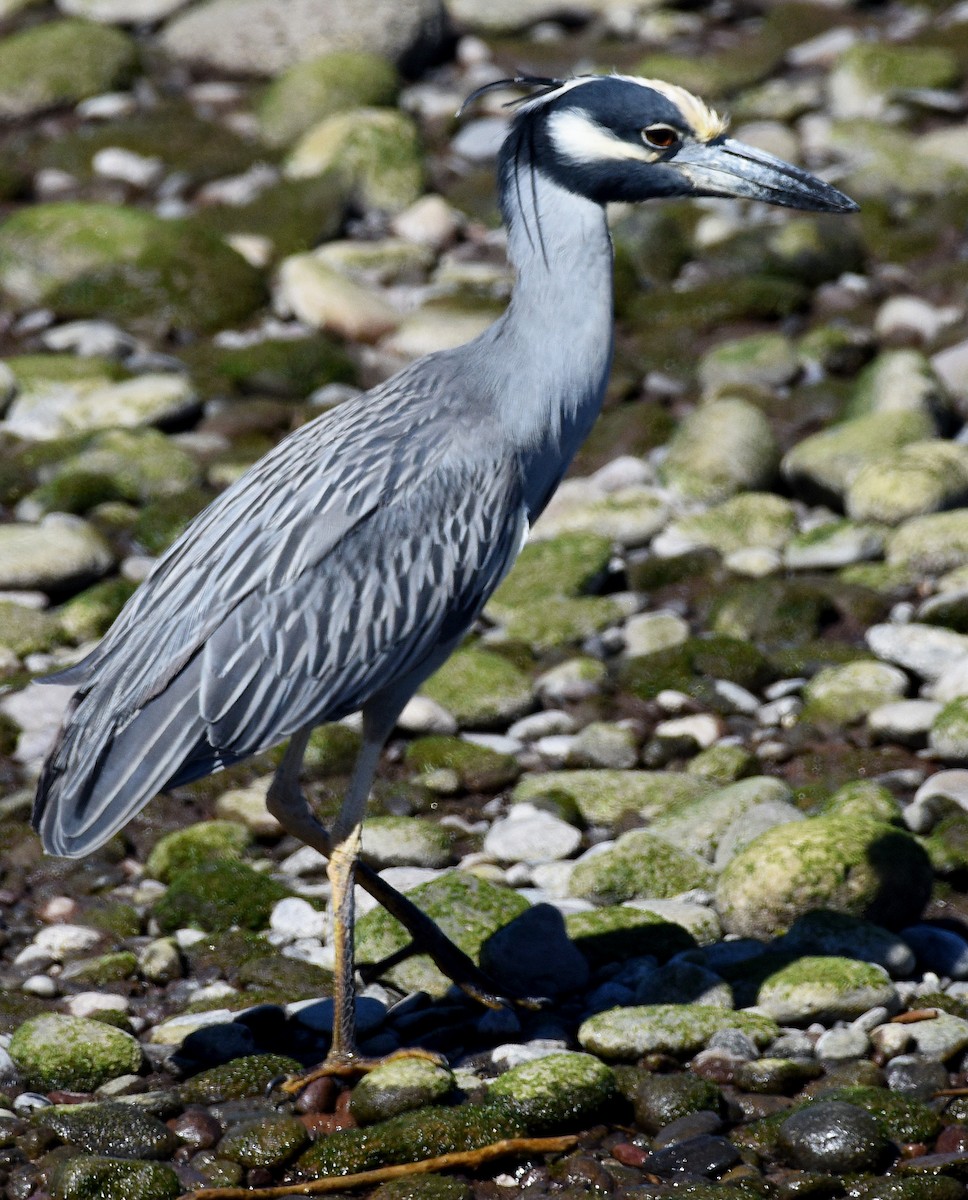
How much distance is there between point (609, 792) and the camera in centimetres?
735

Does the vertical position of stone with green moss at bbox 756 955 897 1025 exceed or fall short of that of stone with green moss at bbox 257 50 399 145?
it exceeds it

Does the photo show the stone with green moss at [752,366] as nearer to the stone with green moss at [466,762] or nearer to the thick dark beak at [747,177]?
the stone with green moss at [466,762]

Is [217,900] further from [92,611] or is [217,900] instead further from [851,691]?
[851,691]

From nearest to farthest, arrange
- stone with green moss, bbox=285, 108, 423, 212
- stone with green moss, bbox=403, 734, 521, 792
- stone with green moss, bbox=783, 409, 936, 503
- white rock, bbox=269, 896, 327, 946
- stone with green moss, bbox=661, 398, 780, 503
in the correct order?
white rock, bbox=269, 896, 327, 946 < stone with green moss, bbox=403, 734, 521, 792 < stone with green moss, bbox=783, 409, 936, 503 < stone with green moss, bbox=661, 398, 780, 503 < stone with green moss, bbox=285, 108, 423, 212

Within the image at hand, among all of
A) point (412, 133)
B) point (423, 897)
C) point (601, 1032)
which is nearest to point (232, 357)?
point (412, 133)

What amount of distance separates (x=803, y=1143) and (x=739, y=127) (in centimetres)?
1037

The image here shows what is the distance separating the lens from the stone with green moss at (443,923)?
630 centimetres

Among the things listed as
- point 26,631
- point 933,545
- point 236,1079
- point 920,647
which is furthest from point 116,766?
point 933,545

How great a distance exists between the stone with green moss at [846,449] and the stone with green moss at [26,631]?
3973 mm

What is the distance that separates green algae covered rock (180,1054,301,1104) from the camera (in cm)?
565

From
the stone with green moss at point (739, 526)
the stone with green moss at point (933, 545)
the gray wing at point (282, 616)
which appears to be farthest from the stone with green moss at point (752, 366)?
the gray wing at point (282, 616)

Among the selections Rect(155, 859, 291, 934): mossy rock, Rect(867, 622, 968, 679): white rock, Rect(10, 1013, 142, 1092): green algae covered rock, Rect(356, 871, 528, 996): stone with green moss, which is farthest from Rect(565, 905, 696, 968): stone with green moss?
Rect(867, 622, 968, 679): white rock

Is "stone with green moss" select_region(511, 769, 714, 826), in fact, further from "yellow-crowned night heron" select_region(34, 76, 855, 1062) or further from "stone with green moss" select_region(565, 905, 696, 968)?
"yellow-crowned night heron" select_region(34, 76, 855, 1062)

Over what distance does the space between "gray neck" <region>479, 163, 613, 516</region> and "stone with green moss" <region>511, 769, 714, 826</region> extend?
1.63 meters
